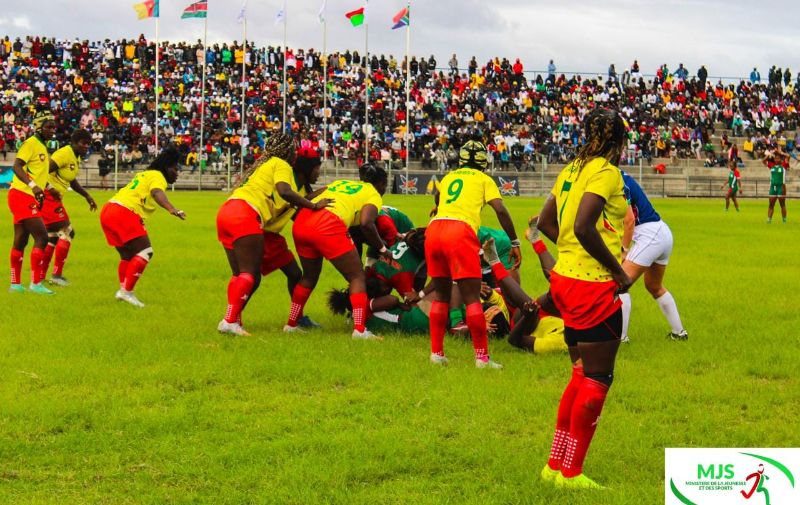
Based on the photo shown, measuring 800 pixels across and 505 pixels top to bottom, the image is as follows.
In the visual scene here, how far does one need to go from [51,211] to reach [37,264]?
3.25ft

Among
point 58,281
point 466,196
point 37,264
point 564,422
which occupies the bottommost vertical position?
point 58,281

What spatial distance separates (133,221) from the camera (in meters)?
12.5

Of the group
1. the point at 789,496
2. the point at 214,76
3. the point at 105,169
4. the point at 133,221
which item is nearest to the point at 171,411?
the point at 789,496

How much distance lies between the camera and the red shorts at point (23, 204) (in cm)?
1330

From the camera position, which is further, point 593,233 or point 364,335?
point 364,335

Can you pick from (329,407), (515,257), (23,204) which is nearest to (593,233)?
(329,407)

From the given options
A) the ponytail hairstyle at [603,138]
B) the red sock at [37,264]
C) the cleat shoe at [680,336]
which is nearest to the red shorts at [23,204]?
the red sock at [37,264]

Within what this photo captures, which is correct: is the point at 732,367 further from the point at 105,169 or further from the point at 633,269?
the point at 105,169

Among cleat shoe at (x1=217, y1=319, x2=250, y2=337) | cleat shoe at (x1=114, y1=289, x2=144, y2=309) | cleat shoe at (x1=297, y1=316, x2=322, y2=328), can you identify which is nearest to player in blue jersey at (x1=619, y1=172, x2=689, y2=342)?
cleat shoe at (x1=297, y1=316, x2=322, y2=328)

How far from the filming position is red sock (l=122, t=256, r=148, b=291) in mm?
12507

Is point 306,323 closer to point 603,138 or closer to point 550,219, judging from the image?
point 550,219

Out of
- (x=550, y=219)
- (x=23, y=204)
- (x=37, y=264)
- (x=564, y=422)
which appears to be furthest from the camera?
(x=37, y=264)

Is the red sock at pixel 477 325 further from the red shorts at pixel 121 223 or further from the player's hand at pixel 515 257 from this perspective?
the red shorts at pixel 121 223

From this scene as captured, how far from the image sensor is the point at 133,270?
41.2 ft
